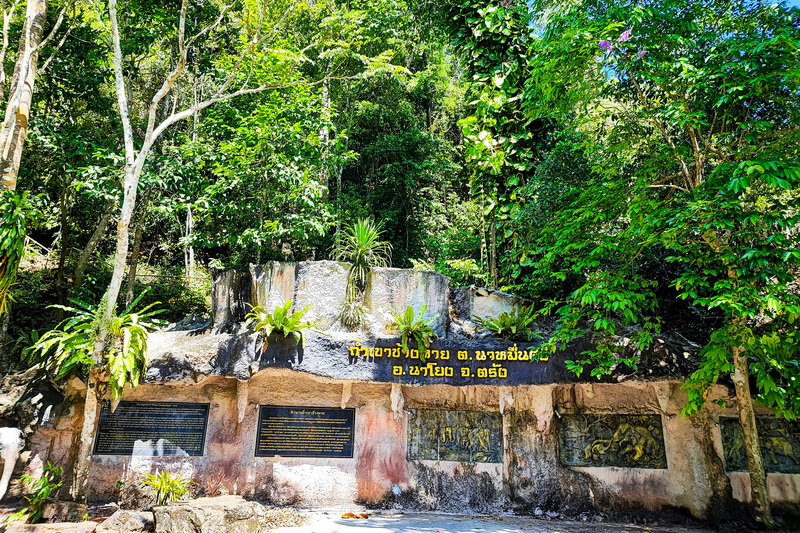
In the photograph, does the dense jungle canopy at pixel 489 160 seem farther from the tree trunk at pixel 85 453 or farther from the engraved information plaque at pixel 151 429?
the engraved information plaque at pixel 151 429

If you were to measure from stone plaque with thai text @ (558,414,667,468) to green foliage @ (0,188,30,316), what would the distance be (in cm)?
861

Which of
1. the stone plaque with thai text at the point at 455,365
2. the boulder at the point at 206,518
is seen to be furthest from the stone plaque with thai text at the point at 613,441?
the boulder at the point at 206,518

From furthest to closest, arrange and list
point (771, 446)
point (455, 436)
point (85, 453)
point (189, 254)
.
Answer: point (189, 254) < point (455, 436) < point (771, 446) < point (85, 453)

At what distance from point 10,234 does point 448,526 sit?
7162mm

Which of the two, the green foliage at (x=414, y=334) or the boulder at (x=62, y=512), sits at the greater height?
the green foliage at (x=414, y=334)

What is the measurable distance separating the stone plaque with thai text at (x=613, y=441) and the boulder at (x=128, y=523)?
6.34 m

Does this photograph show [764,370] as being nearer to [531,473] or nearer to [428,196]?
[531,473]

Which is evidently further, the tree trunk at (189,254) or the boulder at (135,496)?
the tree trunk at (189,254)

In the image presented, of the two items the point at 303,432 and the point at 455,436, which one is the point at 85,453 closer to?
the point at 303,432

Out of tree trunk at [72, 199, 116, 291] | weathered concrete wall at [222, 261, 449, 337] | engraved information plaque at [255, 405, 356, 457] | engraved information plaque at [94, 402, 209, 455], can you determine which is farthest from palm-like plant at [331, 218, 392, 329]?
tree trunk at [72, 199, 116, 291]

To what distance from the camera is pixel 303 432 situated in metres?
8.44

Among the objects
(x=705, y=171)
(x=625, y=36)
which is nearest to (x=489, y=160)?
(x=705, y=171)

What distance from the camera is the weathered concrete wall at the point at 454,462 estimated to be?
819cm

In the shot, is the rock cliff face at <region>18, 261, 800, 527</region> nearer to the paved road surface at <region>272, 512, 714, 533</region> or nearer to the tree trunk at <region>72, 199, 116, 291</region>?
the paved road surface at <region>272, 512, 714, 533</region>
